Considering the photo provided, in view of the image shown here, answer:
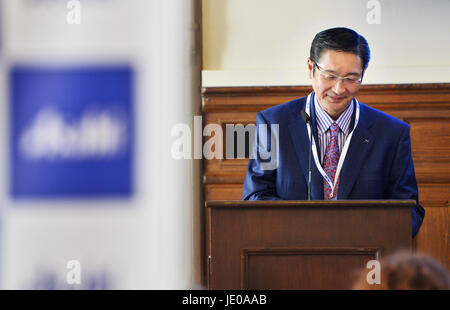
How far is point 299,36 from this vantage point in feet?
10.3

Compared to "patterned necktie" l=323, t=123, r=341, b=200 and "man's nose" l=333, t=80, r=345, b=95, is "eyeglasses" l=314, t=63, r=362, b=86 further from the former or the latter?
"patterned necktie" l=323, t=123, r=341, b=200

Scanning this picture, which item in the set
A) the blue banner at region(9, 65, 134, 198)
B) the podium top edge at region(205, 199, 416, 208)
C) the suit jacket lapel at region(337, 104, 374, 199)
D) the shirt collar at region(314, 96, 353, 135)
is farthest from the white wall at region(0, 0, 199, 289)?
the podium top edge at region(205, 199, 416, 208)

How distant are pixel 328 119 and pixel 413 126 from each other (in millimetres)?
1181

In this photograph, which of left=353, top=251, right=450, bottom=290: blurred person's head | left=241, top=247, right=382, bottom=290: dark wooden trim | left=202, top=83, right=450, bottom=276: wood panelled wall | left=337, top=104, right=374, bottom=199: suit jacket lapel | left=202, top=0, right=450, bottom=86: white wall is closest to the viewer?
left=353, top=251, right=450, bottom=290: blurred person's head

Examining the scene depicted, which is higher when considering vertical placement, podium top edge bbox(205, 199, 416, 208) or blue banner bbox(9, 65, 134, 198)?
blue banner bbox(9, 65, 134, 198)

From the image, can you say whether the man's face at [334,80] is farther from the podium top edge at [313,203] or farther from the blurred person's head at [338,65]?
the podium top edge at [313,203]

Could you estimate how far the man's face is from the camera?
201 centimetres

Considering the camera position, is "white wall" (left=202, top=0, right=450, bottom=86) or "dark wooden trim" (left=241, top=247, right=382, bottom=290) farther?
"white wall" (left=202, top=0, right=450, bottom=86)

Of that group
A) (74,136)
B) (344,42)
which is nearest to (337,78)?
(344,42)

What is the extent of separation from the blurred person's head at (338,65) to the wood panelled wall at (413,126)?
Answer: 0.95 meters

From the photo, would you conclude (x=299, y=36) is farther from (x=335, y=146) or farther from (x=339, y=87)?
(x=335, y=146)

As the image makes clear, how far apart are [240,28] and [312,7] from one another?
1.33 ft

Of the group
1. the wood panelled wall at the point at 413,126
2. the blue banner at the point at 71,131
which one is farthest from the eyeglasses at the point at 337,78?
the blue banner at the point at 71,131

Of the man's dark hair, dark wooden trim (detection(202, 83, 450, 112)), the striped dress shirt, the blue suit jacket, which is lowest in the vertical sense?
the blue suit jacket
